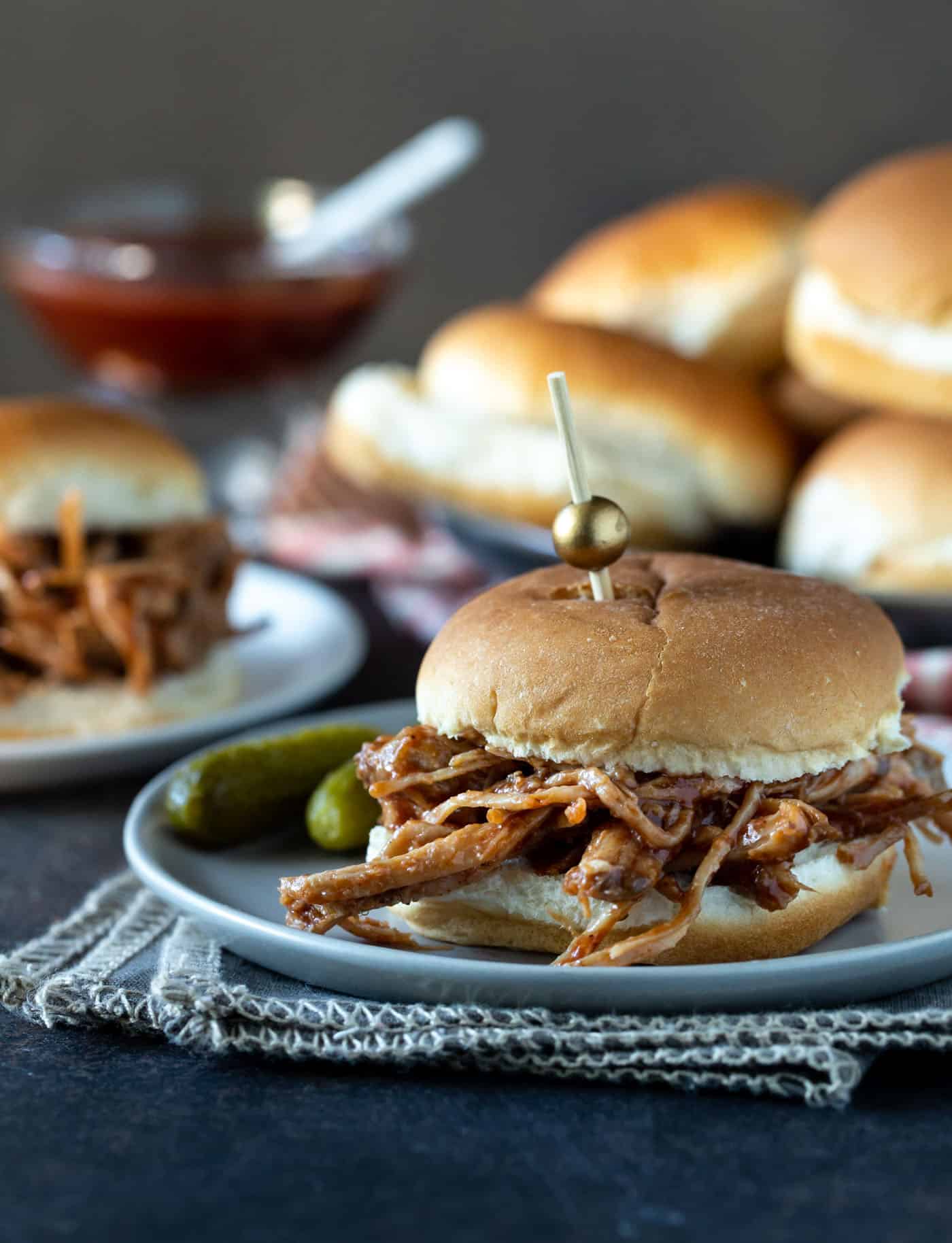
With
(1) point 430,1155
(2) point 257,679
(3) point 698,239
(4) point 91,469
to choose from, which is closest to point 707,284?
(3) point 698,239


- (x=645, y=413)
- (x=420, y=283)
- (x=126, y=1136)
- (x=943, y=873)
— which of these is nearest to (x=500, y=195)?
(x=420, y=283)

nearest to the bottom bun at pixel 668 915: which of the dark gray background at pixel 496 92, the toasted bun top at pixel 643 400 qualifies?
the toasted bun top at pixel 643 400

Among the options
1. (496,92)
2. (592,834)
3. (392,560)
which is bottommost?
(392,560)

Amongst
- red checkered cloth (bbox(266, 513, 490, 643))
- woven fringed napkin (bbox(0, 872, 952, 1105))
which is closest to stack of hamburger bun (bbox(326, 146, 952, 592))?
red checkered cloth (bbox(266, 513, 490, 643))

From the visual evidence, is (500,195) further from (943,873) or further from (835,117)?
(943,873)

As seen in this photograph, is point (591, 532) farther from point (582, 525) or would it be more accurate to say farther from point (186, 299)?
point (186, 299)

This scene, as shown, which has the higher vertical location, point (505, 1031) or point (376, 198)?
point (376, 198)

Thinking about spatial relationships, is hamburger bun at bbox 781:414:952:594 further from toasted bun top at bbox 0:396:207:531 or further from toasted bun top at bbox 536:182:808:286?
toasted bun top at bbox 0:396:207:531
